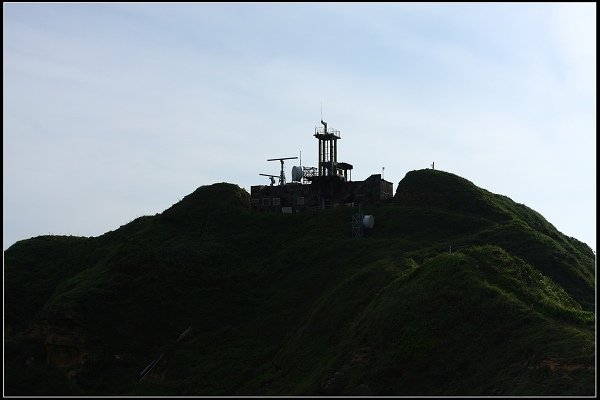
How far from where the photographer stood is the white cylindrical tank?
330 feet

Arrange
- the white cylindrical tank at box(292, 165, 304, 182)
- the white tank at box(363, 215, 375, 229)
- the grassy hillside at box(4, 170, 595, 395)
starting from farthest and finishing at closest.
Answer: the white cylindrical tank at box(292, 165, 304, 182) → the white tank at box(363, 215, 375, 229) → the grassy hillside at box(4, 170, 595, 395)

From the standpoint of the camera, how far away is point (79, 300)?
242 ft

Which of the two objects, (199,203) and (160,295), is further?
(199,203)

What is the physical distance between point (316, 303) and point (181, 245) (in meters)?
19.4

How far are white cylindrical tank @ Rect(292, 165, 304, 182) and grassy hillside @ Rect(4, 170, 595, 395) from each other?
6343mm

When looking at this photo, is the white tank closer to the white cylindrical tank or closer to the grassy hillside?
the grassy hillside

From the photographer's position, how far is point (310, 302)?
73438 millimetres

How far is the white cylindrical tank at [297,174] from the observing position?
330ft

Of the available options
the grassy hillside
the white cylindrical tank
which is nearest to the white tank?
the grassy hillside

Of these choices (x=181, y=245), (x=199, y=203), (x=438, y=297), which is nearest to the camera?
(x=438, y=297)

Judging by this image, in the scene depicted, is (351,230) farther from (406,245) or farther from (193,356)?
(193,356)

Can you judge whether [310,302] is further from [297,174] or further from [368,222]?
[297,174]

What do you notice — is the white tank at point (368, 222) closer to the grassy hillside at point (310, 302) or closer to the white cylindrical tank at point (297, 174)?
the grassy hillside at point (310, 302)

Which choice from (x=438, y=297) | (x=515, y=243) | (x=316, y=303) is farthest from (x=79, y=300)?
(x=515, y=243)
